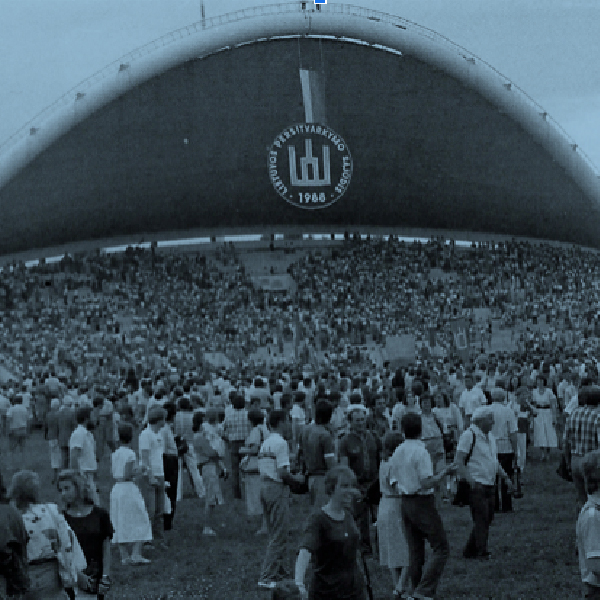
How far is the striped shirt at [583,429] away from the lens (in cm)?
902

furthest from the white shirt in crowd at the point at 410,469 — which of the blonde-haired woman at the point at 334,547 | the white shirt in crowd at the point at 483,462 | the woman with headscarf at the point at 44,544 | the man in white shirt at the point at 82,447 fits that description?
the man in white shirt at the point at 82,447

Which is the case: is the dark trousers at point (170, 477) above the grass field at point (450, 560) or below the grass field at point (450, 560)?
above

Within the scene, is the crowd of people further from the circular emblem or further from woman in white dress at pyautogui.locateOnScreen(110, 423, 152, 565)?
the circular emblem

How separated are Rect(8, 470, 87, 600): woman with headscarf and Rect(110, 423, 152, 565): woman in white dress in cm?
410

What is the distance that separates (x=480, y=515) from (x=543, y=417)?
835 cm

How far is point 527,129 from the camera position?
5200 centimetres

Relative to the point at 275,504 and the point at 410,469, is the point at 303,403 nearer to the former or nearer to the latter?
the point at 275,504

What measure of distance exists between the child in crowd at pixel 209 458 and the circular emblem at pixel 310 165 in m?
35.6

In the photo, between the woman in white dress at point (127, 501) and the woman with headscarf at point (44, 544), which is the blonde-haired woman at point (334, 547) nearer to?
the woman with headscarf at point (44, 544)

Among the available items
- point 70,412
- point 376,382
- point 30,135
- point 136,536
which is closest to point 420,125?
point 30,135

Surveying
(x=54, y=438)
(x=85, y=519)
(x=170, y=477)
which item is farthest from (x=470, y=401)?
(x=85, y=519)

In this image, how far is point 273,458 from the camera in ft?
31.3

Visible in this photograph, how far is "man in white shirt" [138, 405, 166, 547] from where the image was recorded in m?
11.7

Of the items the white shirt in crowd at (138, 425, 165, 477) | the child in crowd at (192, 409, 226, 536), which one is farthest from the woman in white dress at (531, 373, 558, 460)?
the white shirt in crowd at (138, 425, 165, 477)
